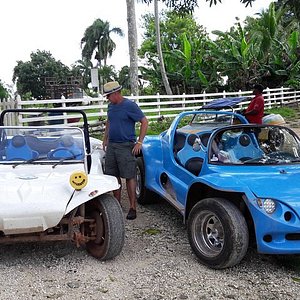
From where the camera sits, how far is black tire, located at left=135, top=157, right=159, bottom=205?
6.12 m

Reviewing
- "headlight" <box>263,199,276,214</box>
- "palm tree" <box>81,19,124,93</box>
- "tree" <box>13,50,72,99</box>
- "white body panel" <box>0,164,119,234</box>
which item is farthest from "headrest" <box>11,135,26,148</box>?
"palm tree" <box>81,19,124,93</box>

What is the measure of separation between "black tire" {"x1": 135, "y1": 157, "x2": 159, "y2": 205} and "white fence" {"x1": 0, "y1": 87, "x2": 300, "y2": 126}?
183 inches

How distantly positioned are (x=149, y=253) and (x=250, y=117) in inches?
219

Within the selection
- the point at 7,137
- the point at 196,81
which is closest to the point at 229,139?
the point at 7,137

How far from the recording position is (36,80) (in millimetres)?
61250

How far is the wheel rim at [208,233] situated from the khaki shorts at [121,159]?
1.54 m

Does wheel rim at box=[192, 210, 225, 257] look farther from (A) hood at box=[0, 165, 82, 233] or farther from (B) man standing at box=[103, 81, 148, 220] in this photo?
(B) man standing at box=[103, 81, 148, 220]

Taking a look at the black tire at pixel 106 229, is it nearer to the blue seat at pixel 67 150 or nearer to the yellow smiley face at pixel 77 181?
the yellow smiley face at pixel 77 181

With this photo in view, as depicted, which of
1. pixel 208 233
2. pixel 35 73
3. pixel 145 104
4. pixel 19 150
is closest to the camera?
pixel 208 233

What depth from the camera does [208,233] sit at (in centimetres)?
412

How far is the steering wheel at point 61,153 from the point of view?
4.93 metres

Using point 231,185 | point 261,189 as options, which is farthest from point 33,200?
point 261,189

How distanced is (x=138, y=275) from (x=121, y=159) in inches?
75.6

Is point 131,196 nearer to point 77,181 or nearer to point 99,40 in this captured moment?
point 77,181
